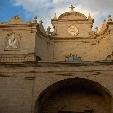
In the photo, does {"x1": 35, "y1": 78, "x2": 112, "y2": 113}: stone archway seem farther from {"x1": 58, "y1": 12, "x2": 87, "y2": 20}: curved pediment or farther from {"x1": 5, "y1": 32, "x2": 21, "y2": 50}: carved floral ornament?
{"x1": 58, "y1": 12, "x2": 87, "y2": 20}: curved pediment

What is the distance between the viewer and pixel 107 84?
78.1 feet

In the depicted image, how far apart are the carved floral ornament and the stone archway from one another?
20.6ft

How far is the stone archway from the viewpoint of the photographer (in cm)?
2475

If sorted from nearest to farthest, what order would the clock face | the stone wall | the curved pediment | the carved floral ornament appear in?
the stone wall → the carved floral ornament → the clock face → the curved pediment

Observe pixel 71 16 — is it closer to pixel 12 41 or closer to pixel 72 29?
pixel 72 29

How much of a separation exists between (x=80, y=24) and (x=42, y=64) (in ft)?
27.0

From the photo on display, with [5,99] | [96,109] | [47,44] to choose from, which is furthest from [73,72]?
[47,44]

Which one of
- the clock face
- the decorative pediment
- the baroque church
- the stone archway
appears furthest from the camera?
the clock face

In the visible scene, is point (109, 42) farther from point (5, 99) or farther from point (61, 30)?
point (5, 99)

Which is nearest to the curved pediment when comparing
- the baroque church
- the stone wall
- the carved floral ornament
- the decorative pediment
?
the baroque church

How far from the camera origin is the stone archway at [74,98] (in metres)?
24.8

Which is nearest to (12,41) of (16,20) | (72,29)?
(16,20)

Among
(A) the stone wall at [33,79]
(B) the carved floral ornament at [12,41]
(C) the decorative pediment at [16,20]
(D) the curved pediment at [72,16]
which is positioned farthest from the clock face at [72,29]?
(A) the stone wall at [33,79]

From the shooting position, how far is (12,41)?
2969 cm
